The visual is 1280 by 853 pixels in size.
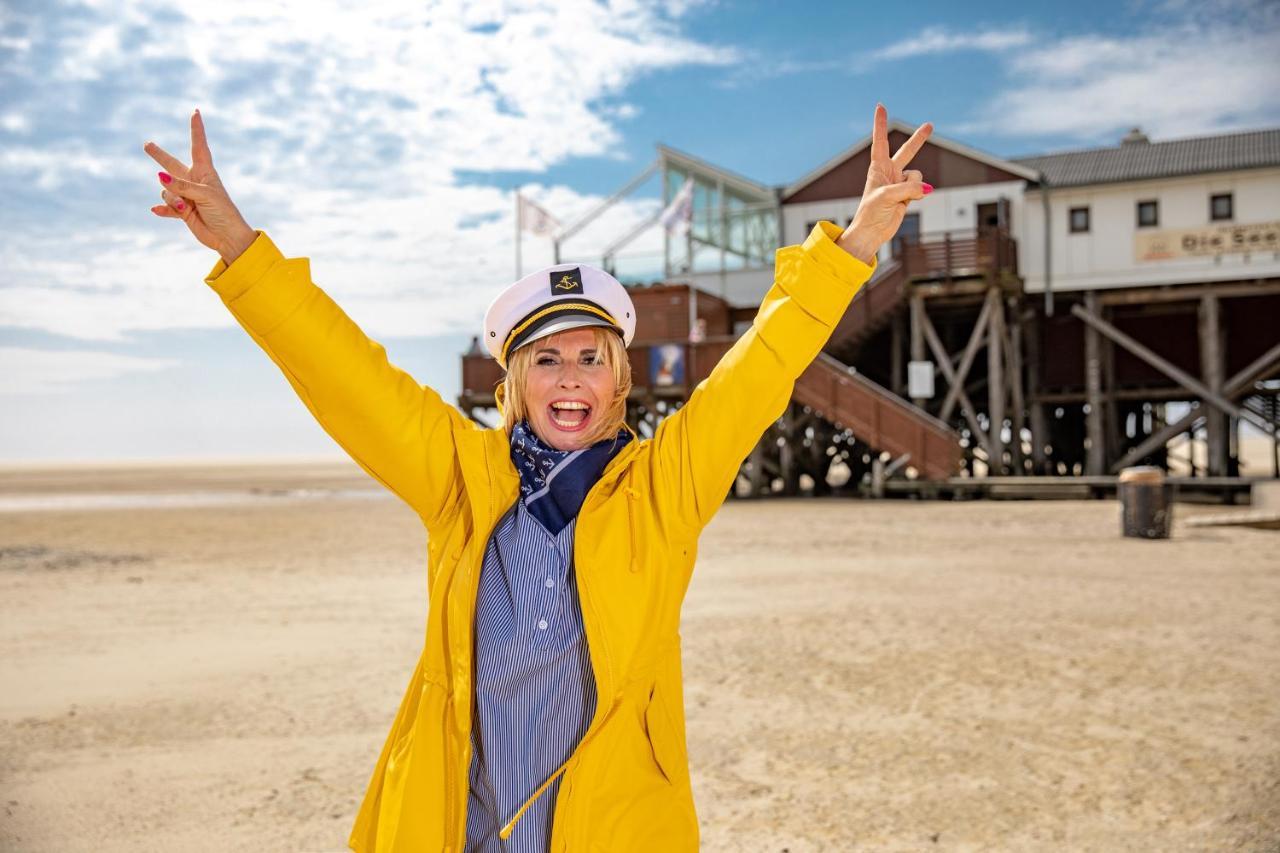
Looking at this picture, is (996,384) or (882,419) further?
(996,384)

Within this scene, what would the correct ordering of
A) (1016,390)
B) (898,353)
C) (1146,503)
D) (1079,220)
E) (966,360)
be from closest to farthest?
(1146,503), (966,360), (1016,390), (1079,220), (898,353)

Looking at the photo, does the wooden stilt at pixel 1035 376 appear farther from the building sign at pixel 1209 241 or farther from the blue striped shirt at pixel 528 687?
the blue striped shirt at pixel 528 687

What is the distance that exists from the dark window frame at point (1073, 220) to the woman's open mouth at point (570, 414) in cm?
2732

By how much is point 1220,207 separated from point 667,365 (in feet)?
46.2

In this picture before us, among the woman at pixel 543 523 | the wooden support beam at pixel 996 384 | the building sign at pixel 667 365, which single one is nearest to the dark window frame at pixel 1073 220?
the wooden support beam at pixel 996 384

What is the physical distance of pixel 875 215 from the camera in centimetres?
240

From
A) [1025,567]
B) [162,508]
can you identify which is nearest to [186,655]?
[1025,567]

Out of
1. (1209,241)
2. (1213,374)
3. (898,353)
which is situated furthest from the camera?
(898,353)

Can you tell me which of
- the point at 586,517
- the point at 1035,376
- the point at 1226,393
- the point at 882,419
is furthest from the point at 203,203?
the point at 1035,376

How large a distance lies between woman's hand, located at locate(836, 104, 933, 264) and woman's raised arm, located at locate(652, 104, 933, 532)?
0.01m

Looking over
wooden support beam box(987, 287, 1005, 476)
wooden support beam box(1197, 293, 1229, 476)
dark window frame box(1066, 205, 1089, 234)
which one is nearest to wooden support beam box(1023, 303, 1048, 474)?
dark window frame box(1066, 205, 1089, 234)

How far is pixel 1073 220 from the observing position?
88.4ft

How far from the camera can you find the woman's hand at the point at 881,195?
2379mm

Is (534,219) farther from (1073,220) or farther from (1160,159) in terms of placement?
(1160,159)
